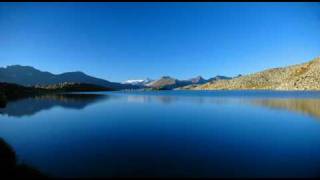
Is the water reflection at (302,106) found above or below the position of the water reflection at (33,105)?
below

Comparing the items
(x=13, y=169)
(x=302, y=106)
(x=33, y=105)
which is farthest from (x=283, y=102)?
(x=13, y=169)

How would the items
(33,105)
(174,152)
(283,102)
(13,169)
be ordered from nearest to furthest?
(13,169) → (174,152) → (33,105) → (283,102)

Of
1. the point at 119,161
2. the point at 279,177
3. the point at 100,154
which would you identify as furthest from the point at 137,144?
the point at 279,177

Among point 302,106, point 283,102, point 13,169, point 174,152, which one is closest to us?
point 13,169

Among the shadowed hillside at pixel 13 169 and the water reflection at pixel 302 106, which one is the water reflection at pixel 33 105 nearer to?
the shadowed hillside at pixel 13 169

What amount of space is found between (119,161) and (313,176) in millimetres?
13733

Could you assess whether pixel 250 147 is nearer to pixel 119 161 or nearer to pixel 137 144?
pixel 137 144

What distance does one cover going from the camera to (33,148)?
1093 inches

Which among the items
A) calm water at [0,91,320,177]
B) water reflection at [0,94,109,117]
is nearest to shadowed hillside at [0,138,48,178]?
calm water at [0,91,320,177]

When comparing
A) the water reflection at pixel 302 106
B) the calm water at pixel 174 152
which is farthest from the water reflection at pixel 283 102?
the calm water at pixel 174 152

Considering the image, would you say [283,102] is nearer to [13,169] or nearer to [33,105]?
[33,105]

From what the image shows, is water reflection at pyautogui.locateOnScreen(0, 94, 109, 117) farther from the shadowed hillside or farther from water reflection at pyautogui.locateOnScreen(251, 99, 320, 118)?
water reflection at pyautogui.locateOnScreen(251, 99, 320, 118)

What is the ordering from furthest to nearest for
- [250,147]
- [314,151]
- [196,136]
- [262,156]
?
[196,136] < [250,147] < [314,151] < [262,156]

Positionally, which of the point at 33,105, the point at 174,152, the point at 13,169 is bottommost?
the point at 174,152
